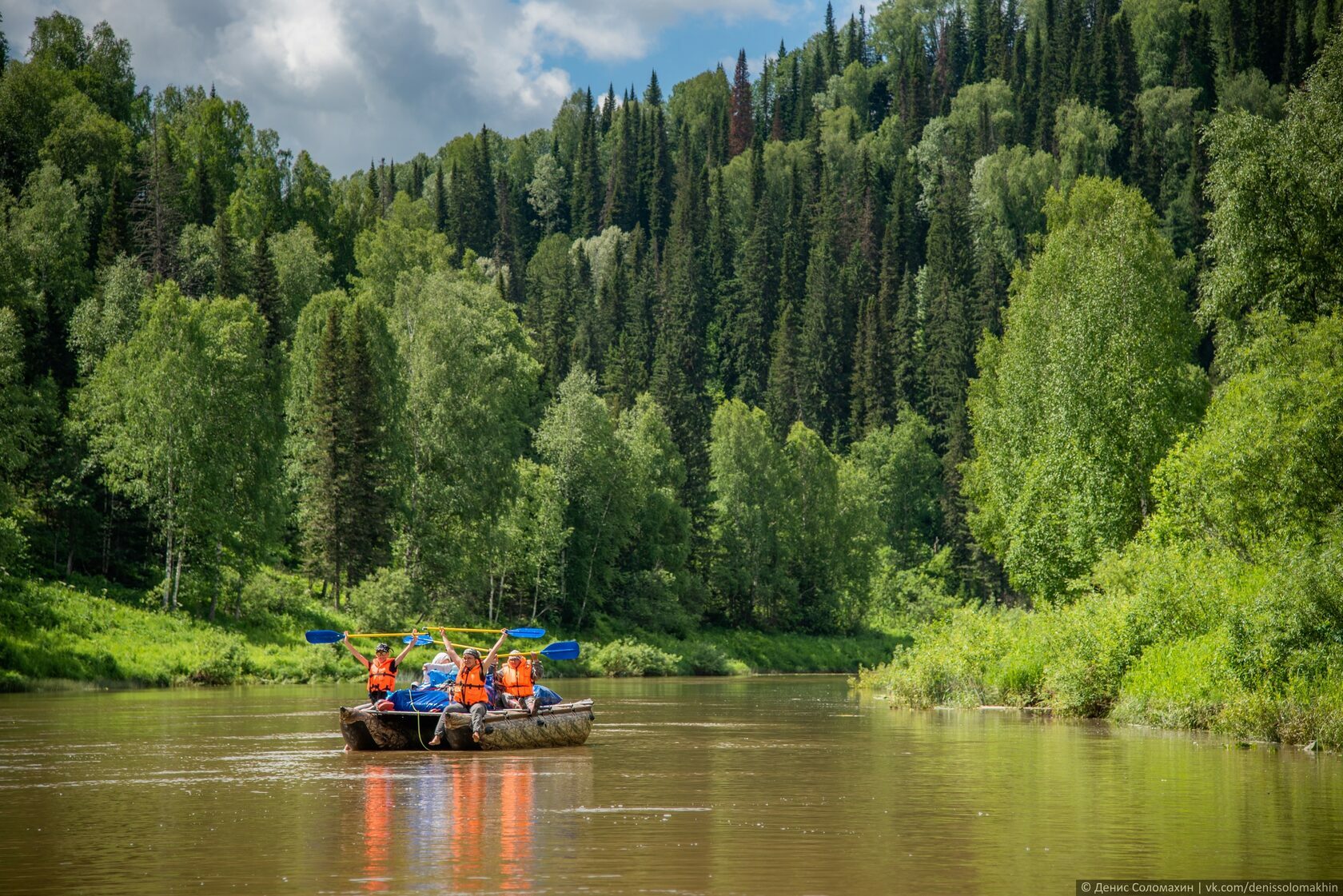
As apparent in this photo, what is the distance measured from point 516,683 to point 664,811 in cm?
1138

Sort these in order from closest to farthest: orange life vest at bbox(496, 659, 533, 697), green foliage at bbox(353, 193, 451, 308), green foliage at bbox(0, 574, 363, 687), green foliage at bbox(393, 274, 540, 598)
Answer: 1. orange life vest at bbox(496, 659, 533, 697)
2. green foliage at bbox(0, 574, 363, 687)
3. green foliage at bbox(393, 274, 540, 598)
4. green foliage at bbox(353, 193, 451, 308)

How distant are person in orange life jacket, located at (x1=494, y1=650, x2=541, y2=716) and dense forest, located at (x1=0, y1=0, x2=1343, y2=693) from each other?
14636 millimetres

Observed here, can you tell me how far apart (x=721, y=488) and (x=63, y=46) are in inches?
2296

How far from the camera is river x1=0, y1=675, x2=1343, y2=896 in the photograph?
45.7 ft

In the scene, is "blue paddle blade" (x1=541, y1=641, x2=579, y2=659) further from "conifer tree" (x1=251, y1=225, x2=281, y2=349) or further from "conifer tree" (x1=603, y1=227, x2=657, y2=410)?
"conifer tree" (x1=603, y1=227, x2=657, y2=410)

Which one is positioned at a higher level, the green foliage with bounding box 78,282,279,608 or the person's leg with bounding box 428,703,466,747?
the green foliage with bounding box 78,282,279,608

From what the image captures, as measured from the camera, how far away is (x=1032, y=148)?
148 m

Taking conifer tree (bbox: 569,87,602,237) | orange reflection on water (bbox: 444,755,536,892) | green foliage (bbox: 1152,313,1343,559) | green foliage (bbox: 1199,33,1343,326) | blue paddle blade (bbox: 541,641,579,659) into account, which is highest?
conifer tree (bbox: 569,87,602,237)

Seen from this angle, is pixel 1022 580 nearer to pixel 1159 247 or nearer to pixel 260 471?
pixel 1159 247

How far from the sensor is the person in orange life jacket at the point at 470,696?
27.3m

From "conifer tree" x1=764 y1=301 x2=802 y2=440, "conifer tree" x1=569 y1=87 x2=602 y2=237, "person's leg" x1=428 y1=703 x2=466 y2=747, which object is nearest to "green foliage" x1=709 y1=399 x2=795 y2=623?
"conifer tree" x1=764 y1=301 x2=802 y2=440

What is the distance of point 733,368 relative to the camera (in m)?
142

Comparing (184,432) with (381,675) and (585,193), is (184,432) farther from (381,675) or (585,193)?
(585,193)

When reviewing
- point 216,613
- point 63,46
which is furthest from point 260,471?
point 63,46
